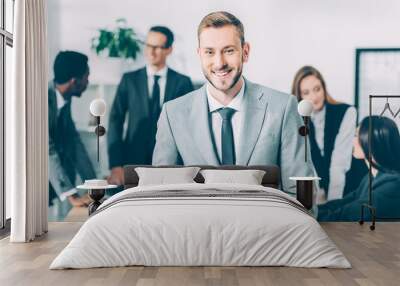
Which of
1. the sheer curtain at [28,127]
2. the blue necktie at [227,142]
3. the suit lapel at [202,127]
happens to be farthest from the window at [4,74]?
the blue necktie at [227,142]

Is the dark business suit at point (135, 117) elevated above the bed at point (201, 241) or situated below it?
above

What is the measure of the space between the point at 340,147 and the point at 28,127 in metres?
4.03

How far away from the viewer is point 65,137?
7.71 m

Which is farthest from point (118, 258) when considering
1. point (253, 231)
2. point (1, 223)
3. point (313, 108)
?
point (313, 108)

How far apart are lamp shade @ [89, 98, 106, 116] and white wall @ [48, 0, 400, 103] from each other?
17.2 inches

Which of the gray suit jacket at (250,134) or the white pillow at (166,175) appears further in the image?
the gray suit jacket at (250,134)

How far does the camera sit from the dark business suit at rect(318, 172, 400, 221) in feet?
25.2

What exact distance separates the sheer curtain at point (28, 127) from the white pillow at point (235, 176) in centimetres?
201

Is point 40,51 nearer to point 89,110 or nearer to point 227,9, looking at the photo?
point 89,110

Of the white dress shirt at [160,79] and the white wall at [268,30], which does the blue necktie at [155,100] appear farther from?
the white wall at [268,30]

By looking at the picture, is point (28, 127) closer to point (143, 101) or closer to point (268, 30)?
point (143, 101)

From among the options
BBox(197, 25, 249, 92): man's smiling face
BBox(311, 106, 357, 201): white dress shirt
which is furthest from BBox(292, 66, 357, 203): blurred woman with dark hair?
BBox(197, 25, 249, 92): man's smiling face

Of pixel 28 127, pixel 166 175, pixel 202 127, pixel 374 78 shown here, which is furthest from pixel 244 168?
pixel 28 127

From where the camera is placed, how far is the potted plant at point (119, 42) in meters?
7.71
